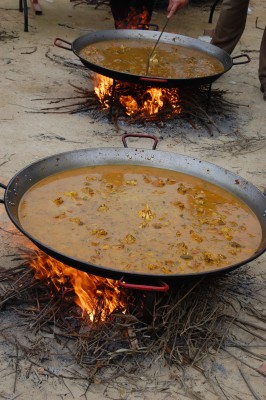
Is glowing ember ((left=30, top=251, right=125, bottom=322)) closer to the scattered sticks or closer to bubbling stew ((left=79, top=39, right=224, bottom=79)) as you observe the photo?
the scattered sticks

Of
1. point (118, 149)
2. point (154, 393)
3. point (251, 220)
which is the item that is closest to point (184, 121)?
point (118, 149)

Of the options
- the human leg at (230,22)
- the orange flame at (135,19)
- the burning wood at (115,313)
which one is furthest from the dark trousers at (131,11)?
the burning wood at (115,313)

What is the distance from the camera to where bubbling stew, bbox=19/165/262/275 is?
11.0 ft

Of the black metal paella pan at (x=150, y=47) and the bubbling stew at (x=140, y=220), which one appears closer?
the bubbling stew at (x=140, y=220)

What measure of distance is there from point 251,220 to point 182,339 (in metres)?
0.79

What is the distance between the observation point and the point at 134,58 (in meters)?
6.46

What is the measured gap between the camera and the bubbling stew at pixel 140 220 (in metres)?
3.35

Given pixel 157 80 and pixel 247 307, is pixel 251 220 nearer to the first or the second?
pixel 247 307

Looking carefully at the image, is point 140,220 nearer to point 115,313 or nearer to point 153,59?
point 115,313

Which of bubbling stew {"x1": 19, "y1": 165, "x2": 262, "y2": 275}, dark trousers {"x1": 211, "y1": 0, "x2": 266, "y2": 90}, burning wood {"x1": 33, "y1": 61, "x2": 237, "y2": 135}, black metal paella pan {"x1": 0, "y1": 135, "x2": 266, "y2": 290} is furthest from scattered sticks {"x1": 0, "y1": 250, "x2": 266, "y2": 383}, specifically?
dark trousers {"x1": 211, "y1": 0, "x2": 266, "y2": 90}

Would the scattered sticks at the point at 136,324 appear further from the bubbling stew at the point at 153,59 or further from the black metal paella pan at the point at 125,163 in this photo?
the bubbling stew at the point at 153,59

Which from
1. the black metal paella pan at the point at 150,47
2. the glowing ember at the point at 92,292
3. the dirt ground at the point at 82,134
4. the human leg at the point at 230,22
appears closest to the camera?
the dirt ground at the point at 82,134

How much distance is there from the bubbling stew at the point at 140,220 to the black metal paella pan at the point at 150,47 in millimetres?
1719

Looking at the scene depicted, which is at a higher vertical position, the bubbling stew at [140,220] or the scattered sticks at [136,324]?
the bubbling stew at [140,220]
